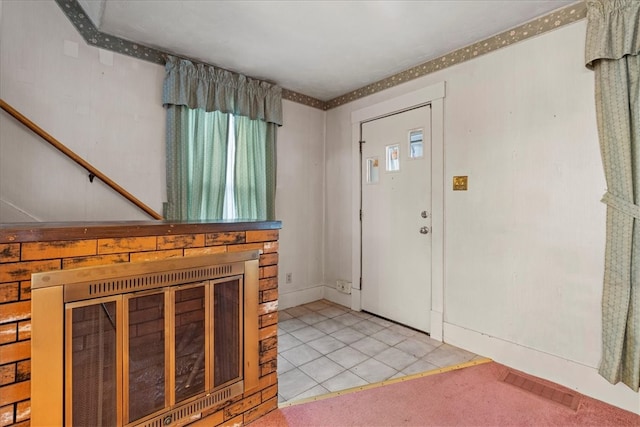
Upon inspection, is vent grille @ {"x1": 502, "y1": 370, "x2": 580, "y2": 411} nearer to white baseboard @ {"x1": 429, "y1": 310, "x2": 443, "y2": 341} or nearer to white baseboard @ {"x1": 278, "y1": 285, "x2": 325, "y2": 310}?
white baseboard @ {"x1": 429, "y1": 310, "x2": 443, "y2": 341}

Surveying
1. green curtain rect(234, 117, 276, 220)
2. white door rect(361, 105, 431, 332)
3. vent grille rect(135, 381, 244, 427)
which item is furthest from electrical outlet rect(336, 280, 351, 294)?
vent grille rect(135, 381, 244, 427)

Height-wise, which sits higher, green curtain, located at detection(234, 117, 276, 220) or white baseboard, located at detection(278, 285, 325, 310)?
green curtain, located at detection(234, 117, 276, 220)

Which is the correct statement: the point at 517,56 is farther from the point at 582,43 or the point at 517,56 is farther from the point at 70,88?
the point at 70,88

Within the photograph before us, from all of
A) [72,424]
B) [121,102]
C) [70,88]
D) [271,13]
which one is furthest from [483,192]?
[70,88]

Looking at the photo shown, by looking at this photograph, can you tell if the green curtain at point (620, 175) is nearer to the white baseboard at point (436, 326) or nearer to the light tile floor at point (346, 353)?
the light tile floor at point (346, 353)

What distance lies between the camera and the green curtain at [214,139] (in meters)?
2.43

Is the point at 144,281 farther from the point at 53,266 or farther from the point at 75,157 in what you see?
the point at 75,157

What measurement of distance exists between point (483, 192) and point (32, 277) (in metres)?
2.62

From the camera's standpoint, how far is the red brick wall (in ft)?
3.18

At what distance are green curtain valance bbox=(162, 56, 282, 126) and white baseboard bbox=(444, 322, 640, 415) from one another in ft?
8.64

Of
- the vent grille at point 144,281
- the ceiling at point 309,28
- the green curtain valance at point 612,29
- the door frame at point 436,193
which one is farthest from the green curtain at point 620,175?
the vent grille at point 144,281

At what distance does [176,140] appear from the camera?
244cm

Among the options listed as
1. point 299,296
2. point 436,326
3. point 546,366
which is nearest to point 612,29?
point 546,366

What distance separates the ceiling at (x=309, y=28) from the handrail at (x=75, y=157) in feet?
2.73
